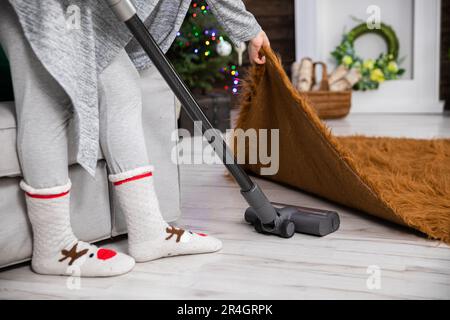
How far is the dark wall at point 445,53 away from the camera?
12.2 feet

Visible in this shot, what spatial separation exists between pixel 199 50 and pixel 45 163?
1979mm

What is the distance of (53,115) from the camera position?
3.21 ft

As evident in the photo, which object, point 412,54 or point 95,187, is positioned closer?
point 95,187

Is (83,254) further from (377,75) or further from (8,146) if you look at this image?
(377,75)

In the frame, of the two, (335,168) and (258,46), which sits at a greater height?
(258,46)

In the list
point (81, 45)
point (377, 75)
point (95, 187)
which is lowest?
point (95, 187)

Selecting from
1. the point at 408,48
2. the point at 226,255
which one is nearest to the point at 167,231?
the point at 226,255

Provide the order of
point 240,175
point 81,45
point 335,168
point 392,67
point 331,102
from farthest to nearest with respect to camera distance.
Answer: point 392,67
point 331,102
point 335,168
point 240,175
point 81,45

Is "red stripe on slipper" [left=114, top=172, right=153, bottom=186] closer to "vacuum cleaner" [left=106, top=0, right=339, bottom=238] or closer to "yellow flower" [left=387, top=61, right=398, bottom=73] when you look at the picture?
"vacuum cleaner" [left=106, top=0, right=339, bottom=238]

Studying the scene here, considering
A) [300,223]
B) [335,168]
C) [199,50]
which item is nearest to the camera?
[300,223]

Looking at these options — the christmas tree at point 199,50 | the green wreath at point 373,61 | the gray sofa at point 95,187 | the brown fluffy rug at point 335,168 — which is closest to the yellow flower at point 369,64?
the green wreath at point 373,61

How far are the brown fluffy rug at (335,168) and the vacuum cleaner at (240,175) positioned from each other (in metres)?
0.13

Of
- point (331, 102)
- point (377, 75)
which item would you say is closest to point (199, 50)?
point (331, 102)

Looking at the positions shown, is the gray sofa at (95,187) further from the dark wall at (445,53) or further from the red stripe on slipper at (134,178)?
the dark wall at (445,53)
